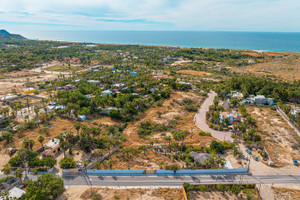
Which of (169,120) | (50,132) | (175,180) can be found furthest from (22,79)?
(175,180)

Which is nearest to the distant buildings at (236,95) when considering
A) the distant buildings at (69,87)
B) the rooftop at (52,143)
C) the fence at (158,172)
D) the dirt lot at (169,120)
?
the dirt lot at (169,120)

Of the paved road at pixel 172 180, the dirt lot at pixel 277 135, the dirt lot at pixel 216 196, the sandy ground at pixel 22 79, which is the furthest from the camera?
the sandy ground at pixel 22 79

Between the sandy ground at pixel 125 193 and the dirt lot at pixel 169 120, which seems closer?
the sandy ground at pixel 125 193

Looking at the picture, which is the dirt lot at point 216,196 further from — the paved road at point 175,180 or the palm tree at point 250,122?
the palm tree at point 250,122

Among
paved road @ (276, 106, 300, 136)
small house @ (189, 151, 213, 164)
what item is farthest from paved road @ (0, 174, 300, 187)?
paved road @ (276, 106, 300, 136)

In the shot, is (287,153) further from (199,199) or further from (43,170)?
(43,170)

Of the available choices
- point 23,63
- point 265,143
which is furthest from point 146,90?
point 23,63

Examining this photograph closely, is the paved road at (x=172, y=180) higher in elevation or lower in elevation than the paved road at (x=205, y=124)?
lower
